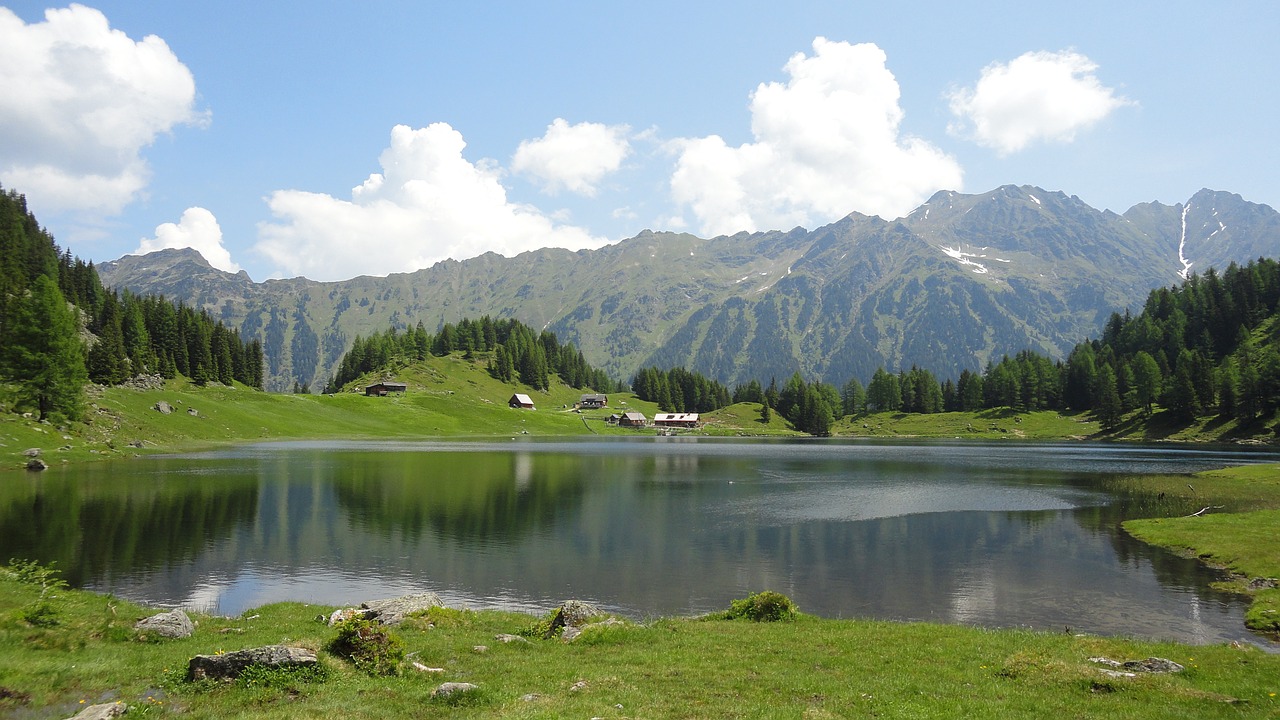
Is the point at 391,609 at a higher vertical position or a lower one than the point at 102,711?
lower

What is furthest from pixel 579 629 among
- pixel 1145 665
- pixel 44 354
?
pixel 44 354

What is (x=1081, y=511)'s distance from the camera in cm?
6575

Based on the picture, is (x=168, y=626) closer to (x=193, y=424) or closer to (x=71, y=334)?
(x=71, y=334)

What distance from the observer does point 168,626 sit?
22.6 m

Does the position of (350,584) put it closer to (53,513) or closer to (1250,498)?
(53,513)

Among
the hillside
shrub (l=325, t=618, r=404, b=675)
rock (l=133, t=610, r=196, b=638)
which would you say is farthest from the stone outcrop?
the hillside

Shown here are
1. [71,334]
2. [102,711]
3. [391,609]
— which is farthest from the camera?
[71,334]

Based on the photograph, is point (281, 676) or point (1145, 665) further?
point (1145, 665)

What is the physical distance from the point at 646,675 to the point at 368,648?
800 centimetres

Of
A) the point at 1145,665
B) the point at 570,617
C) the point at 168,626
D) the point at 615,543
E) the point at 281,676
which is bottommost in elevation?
the point at 615,543

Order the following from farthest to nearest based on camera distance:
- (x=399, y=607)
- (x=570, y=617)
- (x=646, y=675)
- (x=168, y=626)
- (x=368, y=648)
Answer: (x=399, y=607), (x=570, y=617), (x=168, y=626), (x=646, y=675), (x=368, y=648)

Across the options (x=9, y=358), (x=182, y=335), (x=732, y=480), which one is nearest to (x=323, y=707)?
(x=732, y=480)

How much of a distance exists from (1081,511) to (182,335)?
19450cm

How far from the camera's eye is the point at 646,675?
19.5m
